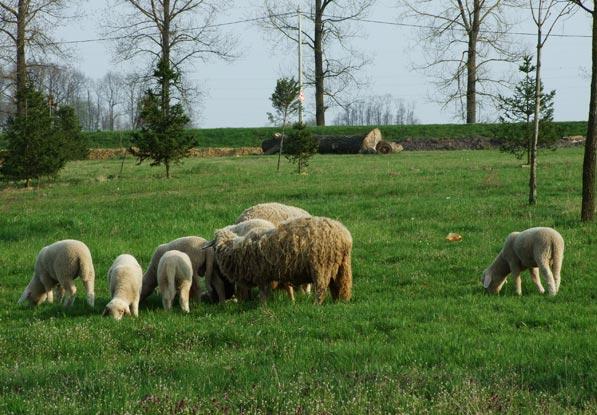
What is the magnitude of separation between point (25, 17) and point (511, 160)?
2386 cm

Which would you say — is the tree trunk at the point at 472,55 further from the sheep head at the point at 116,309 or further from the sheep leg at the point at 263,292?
the sheep head at the point at 116,309

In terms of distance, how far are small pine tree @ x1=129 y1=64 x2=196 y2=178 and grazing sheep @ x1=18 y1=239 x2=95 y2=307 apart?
19.4 m

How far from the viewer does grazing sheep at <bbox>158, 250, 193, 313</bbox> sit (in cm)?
987

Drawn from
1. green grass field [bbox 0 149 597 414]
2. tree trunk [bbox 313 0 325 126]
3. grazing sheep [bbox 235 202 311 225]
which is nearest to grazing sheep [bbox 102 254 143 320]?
green grass field [bbox 0 149 597 414]

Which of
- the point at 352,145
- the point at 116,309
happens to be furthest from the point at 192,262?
the point at 352,145

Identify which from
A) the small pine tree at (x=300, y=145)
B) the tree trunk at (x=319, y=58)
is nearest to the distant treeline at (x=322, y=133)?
the tree trunk at (x=319, y=58)

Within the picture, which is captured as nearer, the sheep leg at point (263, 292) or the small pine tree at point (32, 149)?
the sheep leg at point (263, 292)

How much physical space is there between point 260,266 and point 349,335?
Result: 227 centimetres

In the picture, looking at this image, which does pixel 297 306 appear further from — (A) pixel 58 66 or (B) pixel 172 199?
(A) pixel 58 66

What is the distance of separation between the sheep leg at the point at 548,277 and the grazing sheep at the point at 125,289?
5.18 metres

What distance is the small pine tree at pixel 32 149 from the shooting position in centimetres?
2759

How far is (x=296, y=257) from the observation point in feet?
31.9

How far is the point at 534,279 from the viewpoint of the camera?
1037 cm

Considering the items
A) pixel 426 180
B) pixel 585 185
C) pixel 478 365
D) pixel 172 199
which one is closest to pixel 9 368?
pixel 478 365
